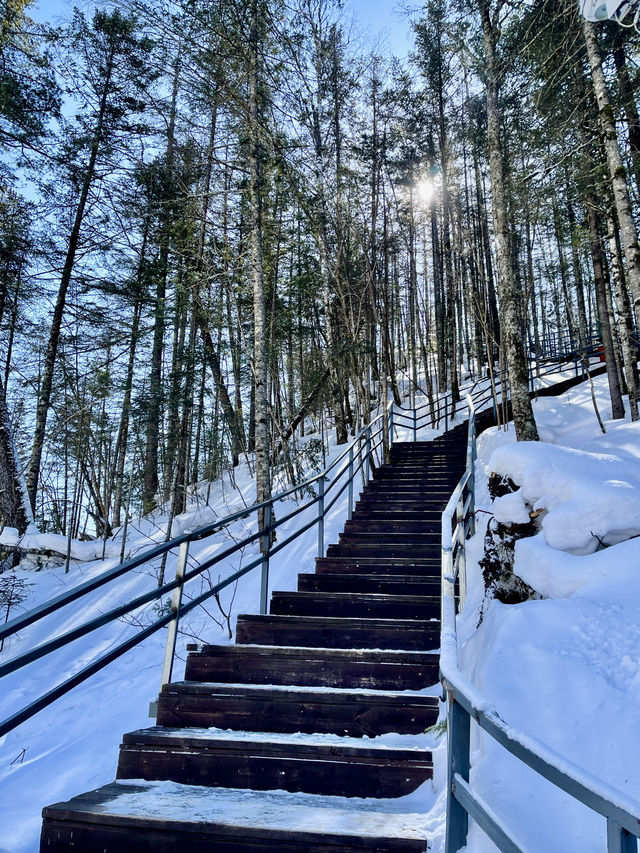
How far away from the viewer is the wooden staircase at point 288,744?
2.04 metres

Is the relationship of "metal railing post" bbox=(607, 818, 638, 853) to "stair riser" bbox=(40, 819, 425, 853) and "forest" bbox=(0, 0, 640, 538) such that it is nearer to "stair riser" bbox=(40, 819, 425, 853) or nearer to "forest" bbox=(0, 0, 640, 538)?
"stair riser" bbox=(40, 819, 425, 853)

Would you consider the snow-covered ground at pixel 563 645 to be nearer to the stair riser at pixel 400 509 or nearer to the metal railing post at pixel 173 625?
the metal railing post at pixel 173 625

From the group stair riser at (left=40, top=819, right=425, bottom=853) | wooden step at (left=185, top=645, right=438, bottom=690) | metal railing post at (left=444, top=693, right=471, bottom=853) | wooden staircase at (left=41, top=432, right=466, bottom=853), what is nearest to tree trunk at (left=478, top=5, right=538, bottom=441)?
wooden staircase at (left=41, top=432, right=466, bottom=853)

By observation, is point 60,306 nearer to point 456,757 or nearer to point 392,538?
point 392,538

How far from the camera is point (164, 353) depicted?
14336 millimetres

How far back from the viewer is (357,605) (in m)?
4.32

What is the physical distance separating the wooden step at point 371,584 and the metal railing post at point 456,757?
120 inches

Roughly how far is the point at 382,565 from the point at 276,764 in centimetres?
281

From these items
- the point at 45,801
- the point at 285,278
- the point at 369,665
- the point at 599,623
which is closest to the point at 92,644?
the point at 45,801

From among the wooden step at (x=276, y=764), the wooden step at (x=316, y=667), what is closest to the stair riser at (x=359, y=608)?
the wooden step at (x=316, y=667)

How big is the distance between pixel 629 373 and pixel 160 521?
12.0 m

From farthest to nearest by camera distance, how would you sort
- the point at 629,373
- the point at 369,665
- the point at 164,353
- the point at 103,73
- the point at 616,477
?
1. the point at 164,353
2. the point at 103,73
3. the point at 629,373
4. the point at 616,477
5. the point at 369,665

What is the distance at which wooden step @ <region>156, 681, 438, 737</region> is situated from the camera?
2.81 m

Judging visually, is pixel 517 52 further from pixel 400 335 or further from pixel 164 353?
pixel 400 335
